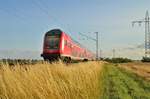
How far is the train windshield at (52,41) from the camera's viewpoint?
2916cm

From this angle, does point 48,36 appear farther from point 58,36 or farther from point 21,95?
point 21,95

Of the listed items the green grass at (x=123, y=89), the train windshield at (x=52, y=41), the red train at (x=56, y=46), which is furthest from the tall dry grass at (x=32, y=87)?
the train windshield at (x=52, y=41)

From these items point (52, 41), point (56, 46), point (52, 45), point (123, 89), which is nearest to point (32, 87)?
point (123, 89)

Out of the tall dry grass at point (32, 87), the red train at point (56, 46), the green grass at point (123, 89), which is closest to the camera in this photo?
the tall dry grass at point (32, 87)

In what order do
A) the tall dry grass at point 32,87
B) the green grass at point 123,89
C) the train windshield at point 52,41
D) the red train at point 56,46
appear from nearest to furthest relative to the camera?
the tall dry grass at point 32,87 < the green grass at point 123,89 < the red train at point 56,46 < the train windshield at point 52,41

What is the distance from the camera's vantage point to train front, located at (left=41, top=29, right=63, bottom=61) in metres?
28.8

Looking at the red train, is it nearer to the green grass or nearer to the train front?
the train front

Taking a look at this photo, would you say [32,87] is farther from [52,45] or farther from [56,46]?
[52,45]

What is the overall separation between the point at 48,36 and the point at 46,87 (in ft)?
79.8

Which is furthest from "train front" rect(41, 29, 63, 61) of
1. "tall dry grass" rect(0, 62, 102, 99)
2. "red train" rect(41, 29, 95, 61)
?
"tall dry grass" rect(0, 62, 102, 99)

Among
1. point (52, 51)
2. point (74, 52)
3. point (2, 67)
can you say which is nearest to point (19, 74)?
point (2, 67)

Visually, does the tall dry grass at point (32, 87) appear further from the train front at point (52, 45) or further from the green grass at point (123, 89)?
the train front at point (52, 45)

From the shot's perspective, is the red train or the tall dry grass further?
the red train

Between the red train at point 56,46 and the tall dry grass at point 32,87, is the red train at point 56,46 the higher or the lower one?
the higher one
